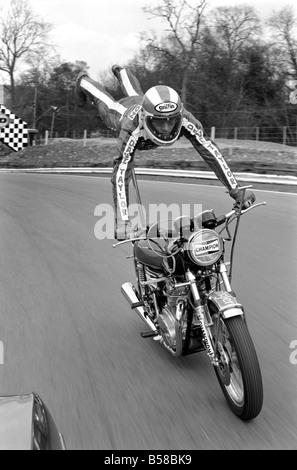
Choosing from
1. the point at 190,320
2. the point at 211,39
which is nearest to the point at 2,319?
the point at 190,320

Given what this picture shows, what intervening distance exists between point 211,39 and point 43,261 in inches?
1268

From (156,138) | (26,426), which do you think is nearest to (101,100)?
(156,138)

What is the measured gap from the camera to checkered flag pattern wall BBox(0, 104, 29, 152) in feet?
90.5

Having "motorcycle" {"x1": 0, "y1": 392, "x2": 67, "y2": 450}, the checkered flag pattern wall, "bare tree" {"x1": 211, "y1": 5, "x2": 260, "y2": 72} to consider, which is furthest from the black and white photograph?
"bare tree" {"x1": 211, "y1": 5, "x2": 260, "y2": 72}

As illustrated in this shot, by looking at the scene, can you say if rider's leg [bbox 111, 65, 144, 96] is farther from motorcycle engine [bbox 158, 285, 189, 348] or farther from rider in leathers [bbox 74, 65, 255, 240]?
motorcycle engine [bbox 158, 285, 189, 348]

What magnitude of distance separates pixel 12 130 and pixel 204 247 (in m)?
27.4

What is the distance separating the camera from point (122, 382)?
358 centimetres

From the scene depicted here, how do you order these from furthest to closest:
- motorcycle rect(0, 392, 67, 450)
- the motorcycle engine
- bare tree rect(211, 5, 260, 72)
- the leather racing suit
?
bare tree rect(211, 5, 260, 72) < the leather racing suit < the motorcycle engine < motorcycle rect(0, 392, 67, 450)

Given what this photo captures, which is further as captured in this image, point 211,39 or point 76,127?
point 76,127

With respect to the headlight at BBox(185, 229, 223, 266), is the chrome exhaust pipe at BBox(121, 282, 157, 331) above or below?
below

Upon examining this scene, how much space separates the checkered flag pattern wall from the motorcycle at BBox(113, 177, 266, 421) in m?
25.0

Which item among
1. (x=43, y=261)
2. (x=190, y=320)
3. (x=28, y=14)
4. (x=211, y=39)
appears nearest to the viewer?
(x=190, y=320)

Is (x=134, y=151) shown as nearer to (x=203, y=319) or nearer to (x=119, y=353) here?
(x=119, y=353)
